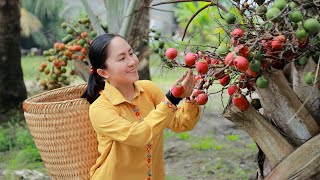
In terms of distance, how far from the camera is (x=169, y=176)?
465cm

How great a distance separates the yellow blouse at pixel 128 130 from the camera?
2115 mm

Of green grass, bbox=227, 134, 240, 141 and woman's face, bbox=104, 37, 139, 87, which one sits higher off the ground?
woman's face, bbox=104, 37, 139, 87

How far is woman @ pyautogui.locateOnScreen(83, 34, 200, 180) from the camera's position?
219 centimetres

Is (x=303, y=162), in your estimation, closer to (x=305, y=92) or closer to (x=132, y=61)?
(x=305, y=92)

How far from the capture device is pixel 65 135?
2477 mm

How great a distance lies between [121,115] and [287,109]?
2.50ft

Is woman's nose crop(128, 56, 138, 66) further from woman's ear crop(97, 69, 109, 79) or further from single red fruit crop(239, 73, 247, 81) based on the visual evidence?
single red fruit crop(239, 73, 247, 81)

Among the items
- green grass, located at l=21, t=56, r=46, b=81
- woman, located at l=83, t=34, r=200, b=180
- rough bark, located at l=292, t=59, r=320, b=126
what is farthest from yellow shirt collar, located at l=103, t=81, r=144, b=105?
green grass, located at l=21, t=56, r=46, b=81

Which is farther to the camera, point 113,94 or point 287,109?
point 113,94

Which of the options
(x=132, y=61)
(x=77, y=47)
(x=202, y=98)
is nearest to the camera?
(x=202, y=98)

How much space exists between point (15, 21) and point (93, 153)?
4.56 metres

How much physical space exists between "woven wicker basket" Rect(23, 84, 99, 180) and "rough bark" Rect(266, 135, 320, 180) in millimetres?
1004

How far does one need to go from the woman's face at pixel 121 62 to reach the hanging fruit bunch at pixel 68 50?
6.65ft

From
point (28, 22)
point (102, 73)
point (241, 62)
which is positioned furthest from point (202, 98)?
point (28, 22)
